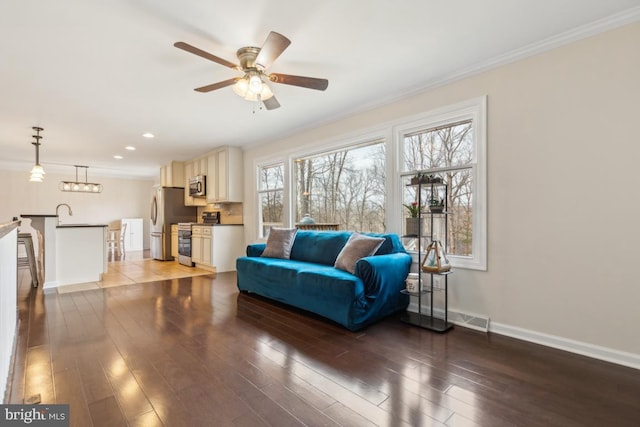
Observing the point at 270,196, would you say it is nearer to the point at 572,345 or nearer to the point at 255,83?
the point at 255,83

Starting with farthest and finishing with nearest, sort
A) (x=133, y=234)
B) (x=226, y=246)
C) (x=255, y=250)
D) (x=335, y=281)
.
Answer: (x=133, y=234)
(x=226, y=246)
(x=255, y=250)
(x=335, y=281)

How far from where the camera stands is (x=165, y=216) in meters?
7.24

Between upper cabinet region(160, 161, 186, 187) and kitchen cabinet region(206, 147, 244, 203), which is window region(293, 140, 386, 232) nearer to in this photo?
kitchen cabinet region(206, 147, 244, 203)

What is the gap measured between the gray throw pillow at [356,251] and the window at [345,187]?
0.68 meters

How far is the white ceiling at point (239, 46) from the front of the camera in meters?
2.09

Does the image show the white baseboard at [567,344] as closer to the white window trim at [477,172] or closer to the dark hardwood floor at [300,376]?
the dark hardwood floor at [300,376]

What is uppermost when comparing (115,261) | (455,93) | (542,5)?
(542,5)

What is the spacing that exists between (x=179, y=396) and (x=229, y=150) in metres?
4.98

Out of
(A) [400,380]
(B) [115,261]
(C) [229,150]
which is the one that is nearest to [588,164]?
(A) [400,380]

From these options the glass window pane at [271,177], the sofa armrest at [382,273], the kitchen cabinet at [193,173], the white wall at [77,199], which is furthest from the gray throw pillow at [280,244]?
the white wall at [77,199]

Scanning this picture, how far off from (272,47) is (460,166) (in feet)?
6.83

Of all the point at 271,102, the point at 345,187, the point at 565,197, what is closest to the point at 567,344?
the point at 565,197

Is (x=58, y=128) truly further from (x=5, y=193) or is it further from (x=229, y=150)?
(x=5, y=193)

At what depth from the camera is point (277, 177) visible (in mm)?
5527
